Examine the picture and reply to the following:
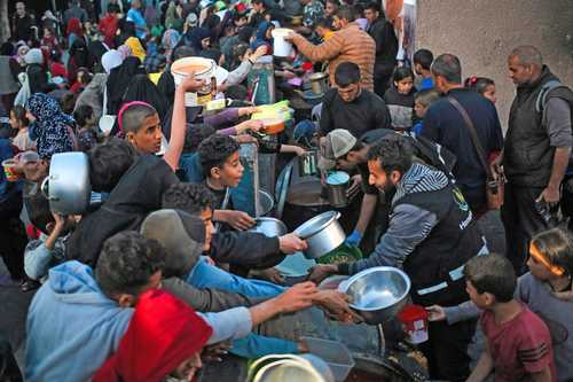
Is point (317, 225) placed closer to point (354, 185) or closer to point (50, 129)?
point (354, 185)

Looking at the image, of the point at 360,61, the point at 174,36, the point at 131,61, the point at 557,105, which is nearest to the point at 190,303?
the point at 557,105

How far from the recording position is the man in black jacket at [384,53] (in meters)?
9.18

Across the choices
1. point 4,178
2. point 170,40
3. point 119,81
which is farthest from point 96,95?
point 170,40

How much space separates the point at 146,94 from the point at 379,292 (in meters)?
3.92

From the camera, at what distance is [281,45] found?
879 centimetres

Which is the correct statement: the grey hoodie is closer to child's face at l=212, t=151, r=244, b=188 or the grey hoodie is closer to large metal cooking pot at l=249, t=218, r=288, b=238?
large metal cooking pot at l=249, t=218, r=288, b=238

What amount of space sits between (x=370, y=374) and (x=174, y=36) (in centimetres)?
1085

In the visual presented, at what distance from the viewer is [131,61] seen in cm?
851

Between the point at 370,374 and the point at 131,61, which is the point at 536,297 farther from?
the point at 131,61

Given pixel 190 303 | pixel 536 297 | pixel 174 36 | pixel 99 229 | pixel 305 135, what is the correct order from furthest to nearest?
pixel 174 36, pixel 305 135, pixel 99 229, pixel 536 297, pixel 190 303

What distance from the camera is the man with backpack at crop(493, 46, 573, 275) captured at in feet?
15.5

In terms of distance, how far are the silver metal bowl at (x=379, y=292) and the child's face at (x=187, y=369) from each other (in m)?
1.17

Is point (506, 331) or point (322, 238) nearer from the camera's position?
point (506, 331)

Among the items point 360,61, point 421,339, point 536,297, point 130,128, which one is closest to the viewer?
point 536,297
